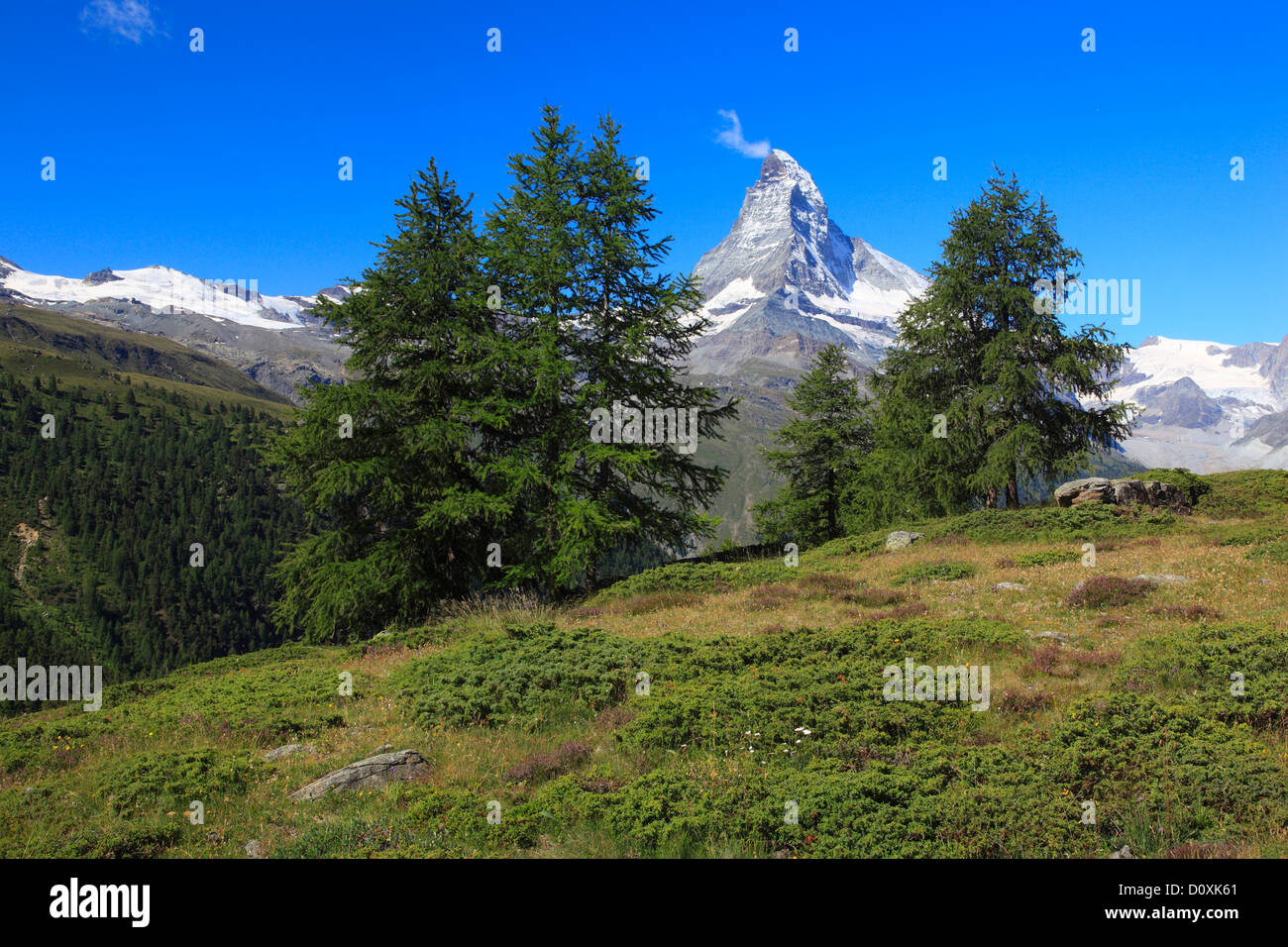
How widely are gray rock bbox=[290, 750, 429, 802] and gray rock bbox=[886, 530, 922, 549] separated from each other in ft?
64.1

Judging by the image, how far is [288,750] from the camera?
31.2 ft

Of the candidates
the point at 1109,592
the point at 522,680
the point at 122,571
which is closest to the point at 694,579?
the point at 522,680

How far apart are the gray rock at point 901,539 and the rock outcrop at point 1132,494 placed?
5875mm

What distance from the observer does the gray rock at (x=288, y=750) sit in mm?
9406

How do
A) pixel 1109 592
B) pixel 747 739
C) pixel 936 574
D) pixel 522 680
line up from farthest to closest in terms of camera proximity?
pixel 936 574 < pixel 1109 592 < pixel 522 680 < pixel 747 739

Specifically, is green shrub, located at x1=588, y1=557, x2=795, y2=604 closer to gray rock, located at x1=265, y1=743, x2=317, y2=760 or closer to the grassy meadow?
the grassy meadow

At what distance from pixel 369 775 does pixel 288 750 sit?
81.5 inches

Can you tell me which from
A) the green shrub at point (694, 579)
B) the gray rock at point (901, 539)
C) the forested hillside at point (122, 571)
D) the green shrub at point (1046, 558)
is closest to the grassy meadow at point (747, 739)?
the green shrub at point (1046, 558)

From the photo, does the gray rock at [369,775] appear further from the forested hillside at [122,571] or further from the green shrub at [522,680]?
the forested hillside at [122,571]

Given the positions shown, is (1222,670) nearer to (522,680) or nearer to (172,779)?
(522,680)

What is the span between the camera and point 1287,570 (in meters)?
14.4

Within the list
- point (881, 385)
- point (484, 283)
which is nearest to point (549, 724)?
point (484, 283)

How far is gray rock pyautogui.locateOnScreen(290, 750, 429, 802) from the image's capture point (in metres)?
7.86
